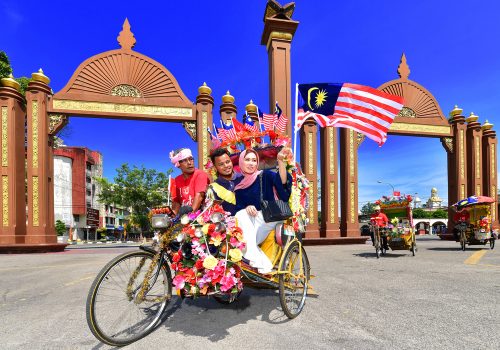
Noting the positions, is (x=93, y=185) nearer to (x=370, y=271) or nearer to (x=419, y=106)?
(x=419, y=106)

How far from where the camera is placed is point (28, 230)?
12523mm

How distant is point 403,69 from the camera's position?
17422 millimetres

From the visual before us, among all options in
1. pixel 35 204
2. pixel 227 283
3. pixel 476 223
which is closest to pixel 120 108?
pixel 35 204

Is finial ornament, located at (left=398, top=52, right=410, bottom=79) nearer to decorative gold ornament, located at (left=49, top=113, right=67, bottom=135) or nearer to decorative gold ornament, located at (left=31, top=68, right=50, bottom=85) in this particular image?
decorative gold ornament, located at (left=49, top=113, right=67, bottom=135)

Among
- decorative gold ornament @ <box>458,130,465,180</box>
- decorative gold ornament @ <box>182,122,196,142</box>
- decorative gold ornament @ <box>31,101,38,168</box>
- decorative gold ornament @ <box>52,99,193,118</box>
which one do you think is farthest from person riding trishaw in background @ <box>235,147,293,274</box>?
decorative gold ornament @ <box>458,130,465,180</box>

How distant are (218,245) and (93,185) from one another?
52.9 meters

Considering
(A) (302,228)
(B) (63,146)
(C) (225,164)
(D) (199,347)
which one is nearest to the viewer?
(D) (199,347)

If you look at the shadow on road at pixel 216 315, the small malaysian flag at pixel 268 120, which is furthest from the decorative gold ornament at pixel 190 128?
the shadow on road at pixel 216 315

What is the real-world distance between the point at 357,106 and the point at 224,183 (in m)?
3.19

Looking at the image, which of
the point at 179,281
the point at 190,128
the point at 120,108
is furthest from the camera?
the point at 190,128

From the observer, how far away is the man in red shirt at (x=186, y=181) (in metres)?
3.38

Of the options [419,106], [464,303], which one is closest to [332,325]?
[464,303]

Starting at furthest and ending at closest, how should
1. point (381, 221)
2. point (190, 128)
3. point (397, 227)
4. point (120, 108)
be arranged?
Answer: 1. point (190, 128)
2. point (120, 108)
3. point (381, 221)
4. point (397, 227)

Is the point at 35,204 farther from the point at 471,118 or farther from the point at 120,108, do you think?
the point at 471,118
